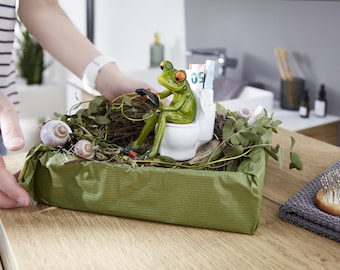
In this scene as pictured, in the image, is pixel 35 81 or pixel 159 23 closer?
pixel 159 23

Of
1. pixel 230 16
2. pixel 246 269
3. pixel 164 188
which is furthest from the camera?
pixel 230 16

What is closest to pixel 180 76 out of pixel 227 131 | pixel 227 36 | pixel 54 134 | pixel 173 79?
pixel 173 79

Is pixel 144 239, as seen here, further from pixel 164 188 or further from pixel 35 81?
pixel 35 81

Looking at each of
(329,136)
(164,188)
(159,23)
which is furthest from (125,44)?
(164,188)

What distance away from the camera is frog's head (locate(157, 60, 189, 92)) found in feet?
2.79

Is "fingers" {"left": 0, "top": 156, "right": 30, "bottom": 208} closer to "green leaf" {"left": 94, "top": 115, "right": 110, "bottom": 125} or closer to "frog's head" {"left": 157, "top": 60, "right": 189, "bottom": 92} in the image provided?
"green leaf" {"left": 94, "top": 115, "right": 110, "bottom": 125}

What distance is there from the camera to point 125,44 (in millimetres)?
2795

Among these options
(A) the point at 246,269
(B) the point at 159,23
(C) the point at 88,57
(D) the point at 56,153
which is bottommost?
(A) the point at 246,269

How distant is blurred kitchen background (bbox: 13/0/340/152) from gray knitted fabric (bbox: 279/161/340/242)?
1.18 m

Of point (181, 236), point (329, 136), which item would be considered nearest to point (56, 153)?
point (181, 236)

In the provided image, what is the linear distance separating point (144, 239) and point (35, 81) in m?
2.48

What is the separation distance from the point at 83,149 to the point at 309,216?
393 millimetres

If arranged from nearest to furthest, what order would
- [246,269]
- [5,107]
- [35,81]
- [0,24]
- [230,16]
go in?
[246,269] → [5,107] → [0,24] → [230,16] → [35,81]

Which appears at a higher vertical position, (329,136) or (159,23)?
(159,23)
